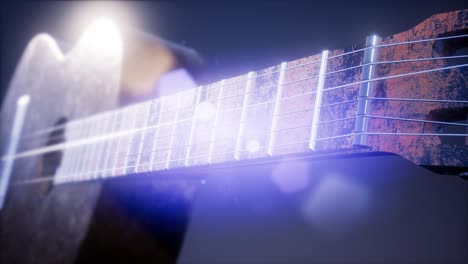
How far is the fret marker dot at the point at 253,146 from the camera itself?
0.66 metres

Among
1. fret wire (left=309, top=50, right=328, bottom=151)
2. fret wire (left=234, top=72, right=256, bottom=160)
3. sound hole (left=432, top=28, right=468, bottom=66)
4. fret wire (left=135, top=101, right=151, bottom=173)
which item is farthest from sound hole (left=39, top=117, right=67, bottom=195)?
sound hole (left=432, top=28, right=468, bottom=66)

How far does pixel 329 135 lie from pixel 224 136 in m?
0.21

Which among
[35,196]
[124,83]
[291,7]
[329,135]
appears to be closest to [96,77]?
[124,83]

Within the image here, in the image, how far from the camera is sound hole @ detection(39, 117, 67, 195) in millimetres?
1493

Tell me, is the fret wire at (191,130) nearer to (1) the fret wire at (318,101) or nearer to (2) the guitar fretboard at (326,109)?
(2) the guitar fretboard at (326,109)

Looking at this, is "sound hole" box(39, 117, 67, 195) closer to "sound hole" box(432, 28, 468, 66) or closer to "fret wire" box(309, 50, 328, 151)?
"fret wire" box(309, 50, 328, 151)

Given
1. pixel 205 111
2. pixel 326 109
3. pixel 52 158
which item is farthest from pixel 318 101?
pixel 52 158

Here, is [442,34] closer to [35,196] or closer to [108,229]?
[108,229]

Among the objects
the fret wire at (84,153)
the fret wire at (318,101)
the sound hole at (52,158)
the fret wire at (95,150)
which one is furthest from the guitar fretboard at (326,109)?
the sound hole at (52,158)

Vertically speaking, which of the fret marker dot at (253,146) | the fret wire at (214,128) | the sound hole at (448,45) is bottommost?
the fret marker dot at (253,146)

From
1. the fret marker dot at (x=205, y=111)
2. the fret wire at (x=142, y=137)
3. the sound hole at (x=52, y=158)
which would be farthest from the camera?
the sound hole at (x=52, y=158)

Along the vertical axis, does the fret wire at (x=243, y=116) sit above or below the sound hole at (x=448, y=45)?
below

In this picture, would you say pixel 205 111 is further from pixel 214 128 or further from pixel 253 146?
pixel 253 146

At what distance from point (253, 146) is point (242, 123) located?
6cm
